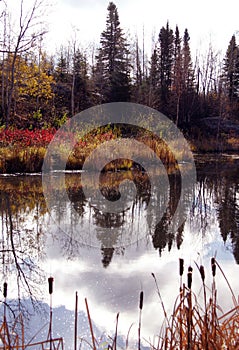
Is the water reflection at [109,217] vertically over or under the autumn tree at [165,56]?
under

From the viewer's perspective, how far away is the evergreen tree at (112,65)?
2302 cm

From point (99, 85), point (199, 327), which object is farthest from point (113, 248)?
point (99, 85)

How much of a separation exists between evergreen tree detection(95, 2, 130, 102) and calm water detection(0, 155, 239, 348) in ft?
56.5

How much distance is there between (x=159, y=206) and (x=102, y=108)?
16.8 meters

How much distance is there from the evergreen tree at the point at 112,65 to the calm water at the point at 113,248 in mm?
17212

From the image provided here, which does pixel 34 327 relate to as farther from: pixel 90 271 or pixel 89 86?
pixel 89 86

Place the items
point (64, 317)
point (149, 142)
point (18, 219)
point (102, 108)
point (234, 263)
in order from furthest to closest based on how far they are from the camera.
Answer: point (102, 108) < point (149, 142) < point (18, 219) < point (234, 263) < point (64, 317)

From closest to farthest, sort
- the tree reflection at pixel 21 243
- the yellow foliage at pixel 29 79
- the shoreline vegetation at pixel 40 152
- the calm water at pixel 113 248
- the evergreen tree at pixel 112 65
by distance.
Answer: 1. the calm water at pixel 113 248
2. the tree reflection at pixel 21 243
3. the shoreline vegetation at pixel 40 152
4. the yellow foliage at pixel 29 79
5. the evergreen tree at pixel 112 65

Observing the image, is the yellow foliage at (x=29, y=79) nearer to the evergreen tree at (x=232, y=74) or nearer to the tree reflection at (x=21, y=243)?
the tree reflection at (x=21, y=243)

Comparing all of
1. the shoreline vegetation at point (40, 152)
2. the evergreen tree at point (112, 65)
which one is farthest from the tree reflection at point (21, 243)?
the evergreen tree at point (112, 65)

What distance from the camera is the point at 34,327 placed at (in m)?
2.16

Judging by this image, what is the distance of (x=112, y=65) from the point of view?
27.4 m

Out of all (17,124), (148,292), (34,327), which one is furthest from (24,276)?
(17,124)

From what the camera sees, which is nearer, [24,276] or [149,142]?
[24,276]
